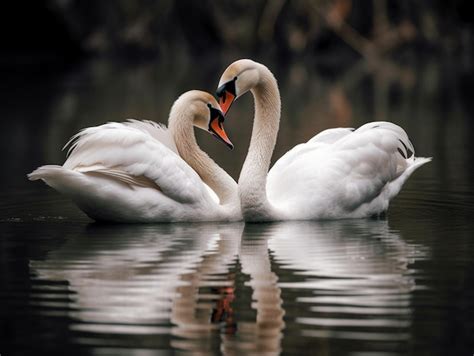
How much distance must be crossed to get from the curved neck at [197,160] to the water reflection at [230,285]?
497mm

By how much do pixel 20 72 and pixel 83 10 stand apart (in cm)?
829

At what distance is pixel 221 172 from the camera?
34.0 ft

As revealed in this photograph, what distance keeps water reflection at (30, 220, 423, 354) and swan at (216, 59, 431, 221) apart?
0.20 m

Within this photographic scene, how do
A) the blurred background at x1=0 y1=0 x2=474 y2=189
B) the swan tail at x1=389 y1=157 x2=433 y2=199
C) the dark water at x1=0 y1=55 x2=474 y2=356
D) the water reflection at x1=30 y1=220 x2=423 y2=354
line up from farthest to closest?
1. the blurred background at x1=0 y1=0 x2=474 y2=189
2. the swan tail at x1=389 y1=157 x2=433 y2=199
3. the water reflection at x1=30 y1=220 x2=423 y2=354
4. the dark water at x1=0 y1=55 x2=474 y2=356

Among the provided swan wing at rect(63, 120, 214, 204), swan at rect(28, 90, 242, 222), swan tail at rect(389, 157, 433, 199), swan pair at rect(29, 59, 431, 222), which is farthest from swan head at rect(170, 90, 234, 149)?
swan tail at rect(389, 157, 433, 199)

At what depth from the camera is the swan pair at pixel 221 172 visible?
9594 mm

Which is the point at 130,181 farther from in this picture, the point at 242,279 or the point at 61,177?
the point at 242,279

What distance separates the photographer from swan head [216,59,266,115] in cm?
971

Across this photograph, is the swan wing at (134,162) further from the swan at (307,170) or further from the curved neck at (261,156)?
the swan at (307,170)

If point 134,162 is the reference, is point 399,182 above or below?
below

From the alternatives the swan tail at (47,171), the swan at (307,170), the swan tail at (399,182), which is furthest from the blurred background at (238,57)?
the swan tail at (47,171)

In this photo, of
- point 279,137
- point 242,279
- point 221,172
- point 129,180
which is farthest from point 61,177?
point 279,137

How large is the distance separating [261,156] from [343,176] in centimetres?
68

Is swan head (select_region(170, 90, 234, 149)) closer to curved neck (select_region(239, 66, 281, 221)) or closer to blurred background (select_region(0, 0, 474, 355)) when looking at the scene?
curved neck (select_region(239, 66, 281, 221))
